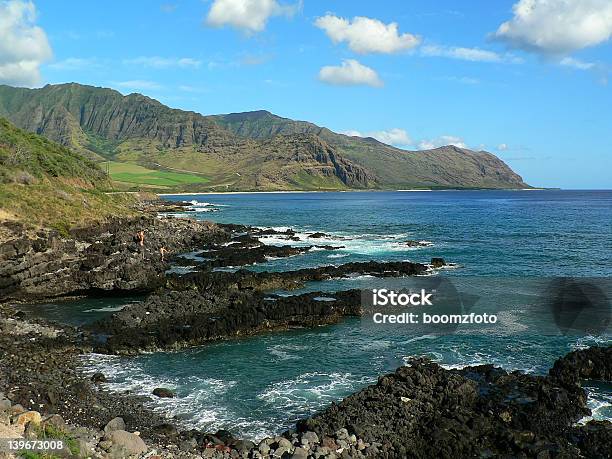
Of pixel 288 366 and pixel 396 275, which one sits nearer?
pixel 288 366

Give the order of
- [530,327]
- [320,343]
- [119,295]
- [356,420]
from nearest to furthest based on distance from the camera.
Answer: [356,420]
[320,343]
[530,327]
[119,295]

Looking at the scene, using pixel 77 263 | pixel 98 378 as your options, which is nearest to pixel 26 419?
pixel 98 378

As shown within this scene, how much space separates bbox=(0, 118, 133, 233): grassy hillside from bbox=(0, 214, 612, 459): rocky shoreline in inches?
648

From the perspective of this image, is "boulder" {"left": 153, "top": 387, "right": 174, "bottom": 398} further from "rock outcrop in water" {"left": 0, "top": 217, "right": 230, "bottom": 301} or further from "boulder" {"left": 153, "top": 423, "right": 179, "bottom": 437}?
"rock outcrop in water" {"left": 0, "top": 217, "right": 230, "bottom": 301}

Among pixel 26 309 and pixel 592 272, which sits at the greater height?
pixel 592 272

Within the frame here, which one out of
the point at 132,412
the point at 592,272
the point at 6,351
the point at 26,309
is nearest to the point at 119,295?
the point at 26,309

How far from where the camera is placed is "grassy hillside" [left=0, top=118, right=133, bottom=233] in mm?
57125

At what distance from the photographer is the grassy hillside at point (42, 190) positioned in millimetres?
57125

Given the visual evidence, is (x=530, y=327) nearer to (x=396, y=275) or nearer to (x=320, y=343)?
(x=320, y=343)

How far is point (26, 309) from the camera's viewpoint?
3500 cm

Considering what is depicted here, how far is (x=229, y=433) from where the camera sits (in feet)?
59.5

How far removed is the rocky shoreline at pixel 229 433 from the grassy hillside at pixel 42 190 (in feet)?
54.0

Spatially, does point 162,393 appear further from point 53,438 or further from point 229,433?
point 53,438

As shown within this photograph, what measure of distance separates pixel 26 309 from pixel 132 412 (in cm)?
1989
